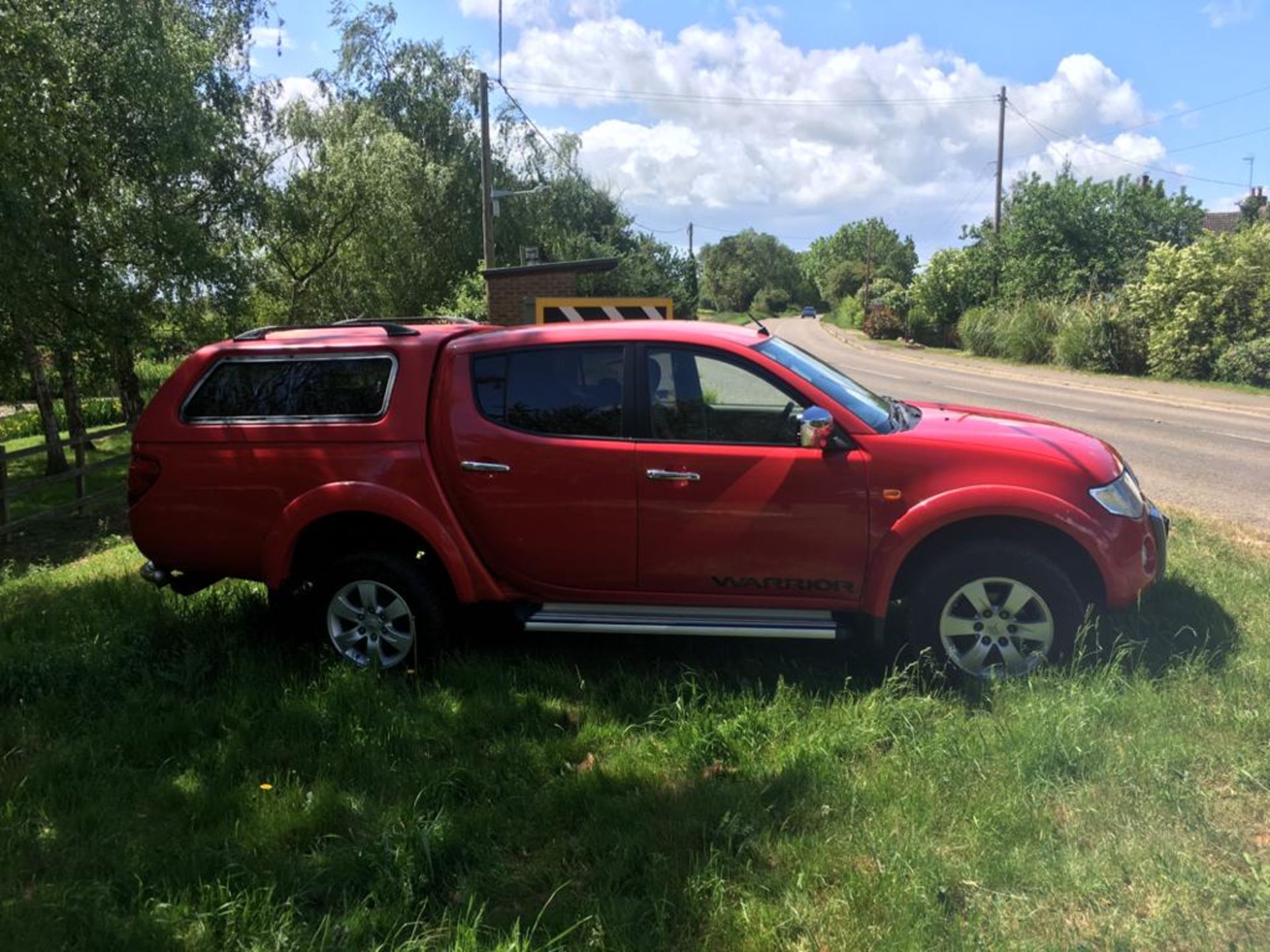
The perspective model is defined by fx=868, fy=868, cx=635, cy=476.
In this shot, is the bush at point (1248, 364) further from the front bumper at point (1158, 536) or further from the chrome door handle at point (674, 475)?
the chrome door handle at point (674, 475)

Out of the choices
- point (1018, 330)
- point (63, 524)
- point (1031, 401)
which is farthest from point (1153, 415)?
point (63, 524)

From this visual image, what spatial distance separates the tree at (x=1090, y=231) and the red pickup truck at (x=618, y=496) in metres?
29.4

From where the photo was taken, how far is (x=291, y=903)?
2.64 meters

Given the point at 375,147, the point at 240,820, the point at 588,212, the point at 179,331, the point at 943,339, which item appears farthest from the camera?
the point at 943,339

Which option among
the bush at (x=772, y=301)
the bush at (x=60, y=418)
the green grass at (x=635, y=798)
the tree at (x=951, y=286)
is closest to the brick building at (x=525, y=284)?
the green grass at (x=635, y=798)

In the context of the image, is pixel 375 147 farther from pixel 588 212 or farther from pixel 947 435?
pixel 947 435

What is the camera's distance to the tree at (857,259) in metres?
92.1

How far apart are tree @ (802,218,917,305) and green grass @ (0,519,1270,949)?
8005 cm

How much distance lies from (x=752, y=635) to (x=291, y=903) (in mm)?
2124

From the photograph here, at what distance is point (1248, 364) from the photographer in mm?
20781

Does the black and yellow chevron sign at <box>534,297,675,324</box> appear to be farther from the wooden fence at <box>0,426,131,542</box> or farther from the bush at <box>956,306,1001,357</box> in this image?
the bush at <box>956,306,1001,357</box>

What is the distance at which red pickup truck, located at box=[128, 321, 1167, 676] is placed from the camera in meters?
3.97

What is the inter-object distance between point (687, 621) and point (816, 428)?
1.08 metres

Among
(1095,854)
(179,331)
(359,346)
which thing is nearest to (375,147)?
(179,331)
